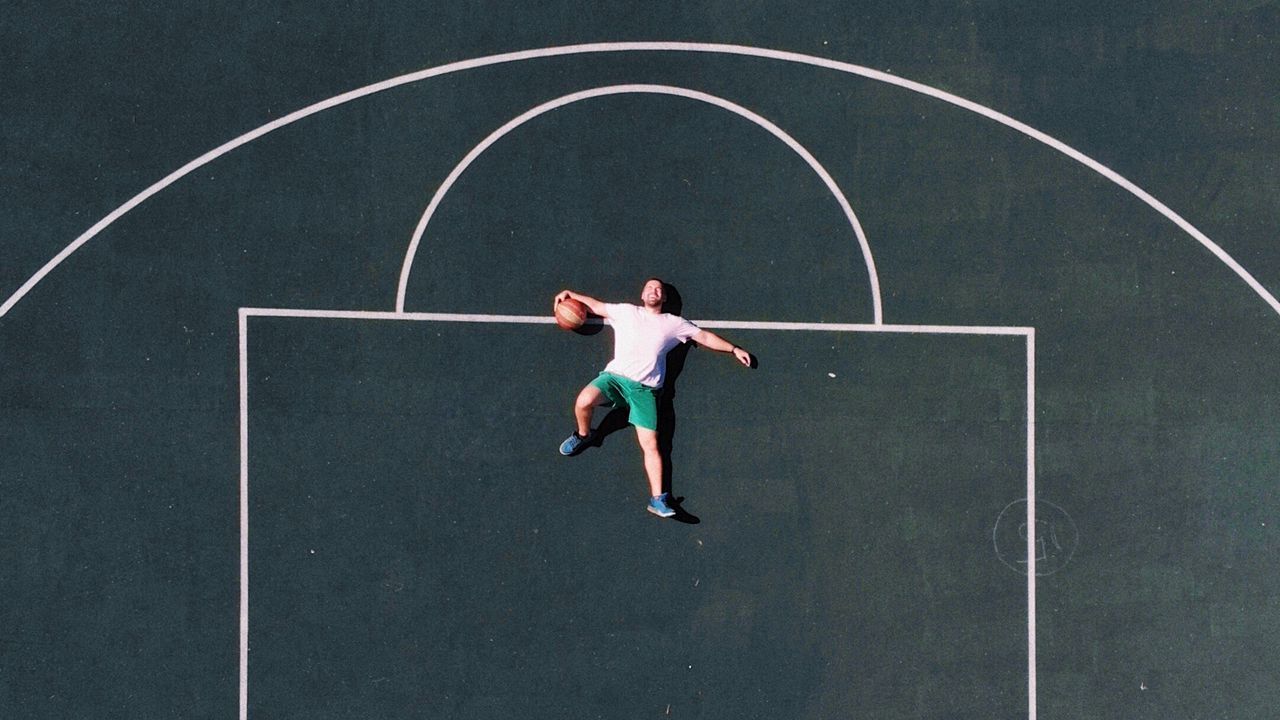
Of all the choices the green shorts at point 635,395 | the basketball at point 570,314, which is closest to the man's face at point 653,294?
the basketball at point 570,314

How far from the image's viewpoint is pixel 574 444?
360 inches

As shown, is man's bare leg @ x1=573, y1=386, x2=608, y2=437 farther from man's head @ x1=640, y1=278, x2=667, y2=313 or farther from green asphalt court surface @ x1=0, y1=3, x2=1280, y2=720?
man's head @ x1=640, y1=278, x2=667, y2=313

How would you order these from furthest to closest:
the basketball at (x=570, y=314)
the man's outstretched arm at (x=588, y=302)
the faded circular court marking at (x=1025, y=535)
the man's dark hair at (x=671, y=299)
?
the faded circular court marking at (x=1025, y=535), the man's dark hair at (x=671, y=299), the man's outstretched arm at (x=588, y=302), the basketball at (x=570, y=314)

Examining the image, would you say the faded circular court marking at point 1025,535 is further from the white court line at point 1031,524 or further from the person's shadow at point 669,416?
the person's shadow at point 669,416

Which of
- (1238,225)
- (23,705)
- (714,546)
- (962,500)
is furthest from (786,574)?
(23,705)

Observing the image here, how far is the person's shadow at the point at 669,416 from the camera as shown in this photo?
9.25 metres

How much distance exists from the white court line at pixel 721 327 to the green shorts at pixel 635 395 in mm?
689

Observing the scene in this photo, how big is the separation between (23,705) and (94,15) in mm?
5657

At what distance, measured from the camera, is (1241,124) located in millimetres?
9477

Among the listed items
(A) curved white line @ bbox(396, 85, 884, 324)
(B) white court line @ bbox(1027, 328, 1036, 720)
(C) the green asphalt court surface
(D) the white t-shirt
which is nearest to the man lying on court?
(D) the white t-shirt

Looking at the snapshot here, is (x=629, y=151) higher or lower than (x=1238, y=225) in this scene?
higher

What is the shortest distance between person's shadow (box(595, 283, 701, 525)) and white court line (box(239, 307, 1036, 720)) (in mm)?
280

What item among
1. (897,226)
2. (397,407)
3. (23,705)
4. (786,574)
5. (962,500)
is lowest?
(23,705)

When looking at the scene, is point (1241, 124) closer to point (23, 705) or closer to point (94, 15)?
point (94, 15)
